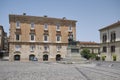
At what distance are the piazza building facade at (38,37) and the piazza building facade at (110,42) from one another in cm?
910

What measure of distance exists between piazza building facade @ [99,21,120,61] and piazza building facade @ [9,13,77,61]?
910 cm

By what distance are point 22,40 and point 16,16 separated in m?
6.62

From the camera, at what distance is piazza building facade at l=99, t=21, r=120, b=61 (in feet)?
161

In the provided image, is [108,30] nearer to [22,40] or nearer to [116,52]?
[116,52]

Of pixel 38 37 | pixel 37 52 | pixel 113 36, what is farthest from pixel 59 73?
pixel 113 36

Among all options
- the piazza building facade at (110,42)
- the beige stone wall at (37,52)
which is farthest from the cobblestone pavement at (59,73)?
the piazza building facade at (110,42)

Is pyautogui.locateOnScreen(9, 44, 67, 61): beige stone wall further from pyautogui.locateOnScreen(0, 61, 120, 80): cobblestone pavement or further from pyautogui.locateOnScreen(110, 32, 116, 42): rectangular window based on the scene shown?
pyautogui.locateOnScreen(0, 61, 120, 80): cobblestone pavement

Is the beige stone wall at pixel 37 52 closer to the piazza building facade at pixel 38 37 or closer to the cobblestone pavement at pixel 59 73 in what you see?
the piazza building facade at pixel 38 37

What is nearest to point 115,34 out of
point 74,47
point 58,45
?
point 58,45

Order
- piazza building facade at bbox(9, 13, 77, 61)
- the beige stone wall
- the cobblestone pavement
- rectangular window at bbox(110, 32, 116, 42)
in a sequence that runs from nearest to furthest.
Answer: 1. the cobblestone pavement
2. the beige stone wall
3. piazza building facade at bbox(9, 13, 77, 61)
4. rectangular window at bbox(110, 32, 116, 42)

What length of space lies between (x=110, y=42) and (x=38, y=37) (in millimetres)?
20108

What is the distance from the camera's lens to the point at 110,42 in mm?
52844

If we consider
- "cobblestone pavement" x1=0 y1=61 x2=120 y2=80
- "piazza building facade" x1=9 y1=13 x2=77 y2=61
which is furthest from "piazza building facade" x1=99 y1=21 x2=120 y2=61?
"cobblestone pavement" x1=0 y1=61 x2=120 y2=80

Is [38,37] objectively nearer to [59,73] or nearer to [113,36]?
[113,36]
